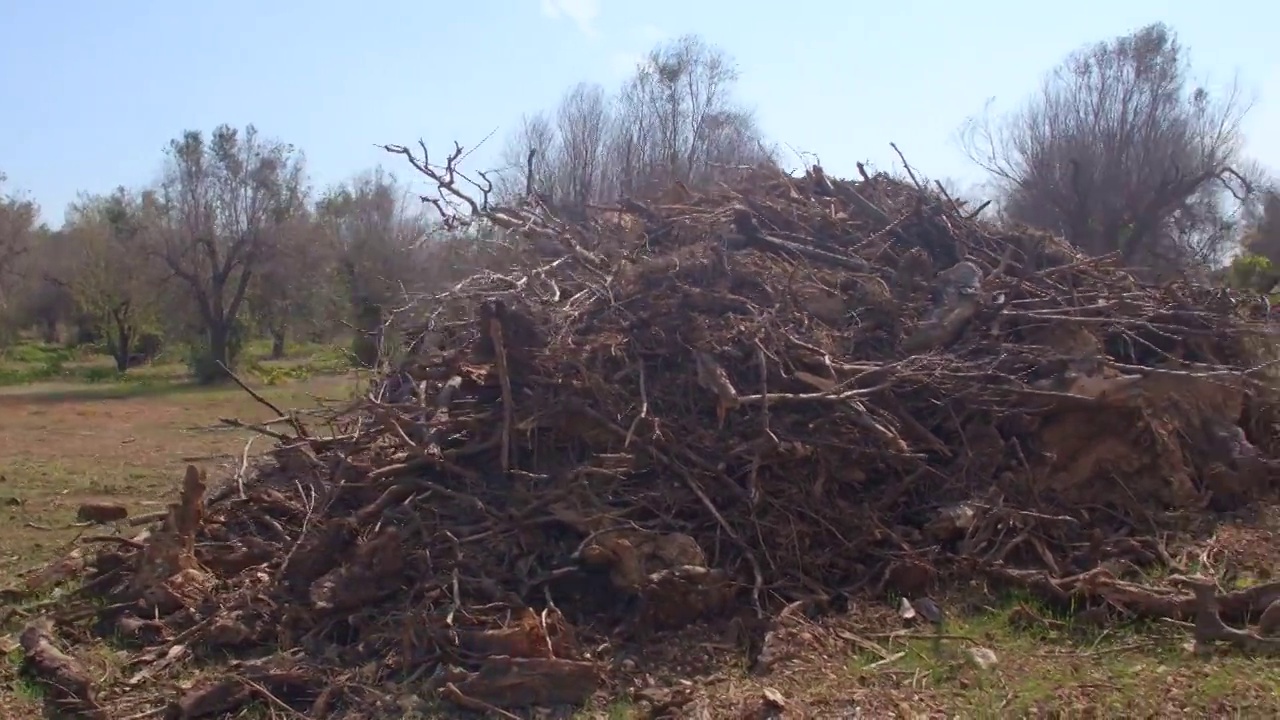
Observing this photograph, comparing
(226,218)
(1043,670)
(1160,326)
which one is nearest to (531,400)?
(1043,670)

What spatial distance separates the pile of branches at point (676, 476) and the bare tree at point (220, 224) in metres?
22.8

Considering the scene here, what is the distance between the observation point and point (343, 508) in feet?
19.4

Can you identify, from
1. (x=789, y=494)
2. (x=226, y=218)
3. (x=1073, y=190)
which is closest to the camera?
(x=789, y=494)

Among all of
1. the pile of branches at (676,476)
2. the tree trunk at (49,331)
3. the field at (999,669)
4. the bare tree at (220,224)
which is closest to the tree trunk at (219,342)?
the bare tree at (220,224)

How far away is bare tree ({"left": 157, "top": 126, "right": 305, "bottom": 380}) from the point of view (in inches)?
1117

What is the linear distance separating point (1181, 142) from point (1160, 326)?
73.9ft

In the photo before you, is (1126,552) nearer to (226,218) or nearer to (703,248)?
(703,248)

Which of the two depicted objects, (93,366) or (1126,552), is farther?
(93,366)

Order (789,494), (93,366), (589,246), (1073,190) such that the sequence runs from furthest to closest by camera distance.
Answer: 1. (93,366)
2. (1073,190)
3. (589,246)
4. (789,494)

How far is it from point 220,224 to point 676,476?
83.5ft

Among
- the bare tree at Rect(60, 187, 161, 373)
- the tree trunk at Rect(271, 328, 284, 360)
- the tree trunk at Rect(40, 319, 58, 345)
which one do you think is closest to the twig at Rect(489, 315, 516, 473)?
the bare tree at Rect(60, 187, 161, 373)

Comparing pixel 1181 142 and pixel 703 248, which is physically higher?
pixel 1181 142

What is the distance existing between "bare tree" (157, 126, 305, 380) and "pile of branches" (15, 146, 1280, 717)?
74.9ft

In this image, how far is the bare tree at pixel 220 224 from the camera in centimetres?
2836
